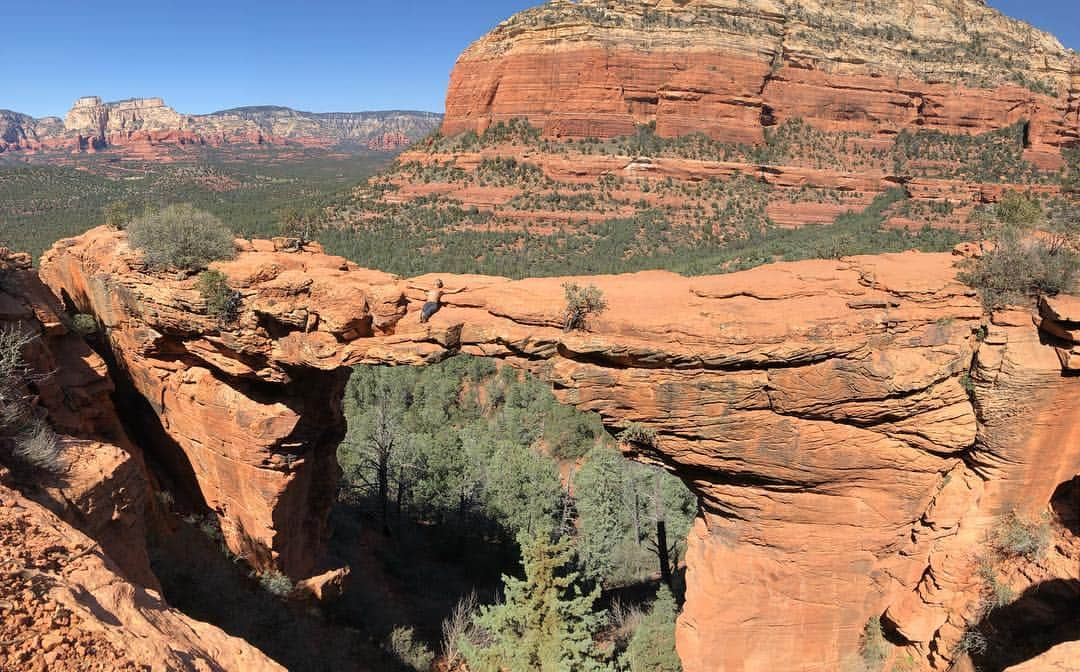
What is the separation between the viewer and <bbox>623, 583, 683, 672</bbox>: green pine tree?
11688 mm

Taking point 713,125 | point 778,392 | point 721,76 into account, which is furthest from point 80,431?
point 721,76

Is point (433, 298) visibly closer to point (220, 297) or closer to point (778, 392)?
point (220, 297)

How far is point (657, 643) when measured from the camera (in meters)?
12.0

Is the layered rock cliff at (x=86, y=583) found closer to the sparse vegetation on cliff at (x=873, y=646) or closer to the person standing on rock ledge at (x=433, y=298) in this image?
the person standing on rock ledge at (x=433, y=298)

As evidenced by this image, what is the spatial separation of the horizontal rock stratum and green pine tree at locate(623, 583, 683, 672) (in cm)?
107

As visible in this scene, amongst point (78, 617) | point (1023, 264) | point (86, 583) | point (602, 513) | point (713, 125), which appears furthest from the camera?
point (713, 125)

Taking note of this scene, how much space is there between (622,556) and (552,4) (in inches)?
2381

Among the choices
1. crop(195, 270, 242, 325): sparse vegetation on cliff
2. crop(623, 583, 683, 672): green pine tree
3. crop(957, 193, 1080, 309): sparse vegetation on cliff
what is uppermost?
crop(957, 193, 1080, 309): sparse vegetation on cliff

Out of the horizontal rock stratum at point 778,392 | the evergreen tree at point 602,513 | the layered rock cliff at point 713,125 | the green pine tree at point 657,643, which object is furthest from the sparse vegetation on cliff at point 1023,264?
the layered rock cliff at point 713,125

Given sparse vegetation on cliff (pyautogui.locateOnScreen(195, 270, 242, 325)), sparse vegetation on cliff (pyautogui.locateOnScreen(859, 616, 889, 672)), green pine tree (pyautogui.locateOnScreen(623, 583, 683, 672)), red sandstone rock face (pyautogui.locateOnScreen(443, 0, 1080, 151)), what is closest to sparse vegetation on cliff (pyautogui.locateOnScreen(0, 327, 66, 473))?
sparse vegetation on cliff (pyautogui.locateOnScreen(195, 270, 242, 325))

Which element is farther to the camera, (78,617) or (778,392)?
(778,392)

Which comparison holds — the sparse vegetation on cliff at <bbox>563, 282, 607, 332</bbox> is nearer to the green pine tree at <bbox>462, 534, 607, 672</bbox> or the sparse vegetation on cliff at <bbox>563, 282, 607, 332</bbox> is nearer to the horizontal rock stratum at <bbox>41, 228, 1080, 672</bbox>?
the horizontal rock stratum at <bbox>41, 228, 1080, 672</bbox>

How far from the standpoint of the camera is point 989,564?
8.84 metres

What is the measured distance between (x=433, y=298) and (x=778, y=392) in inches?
241
